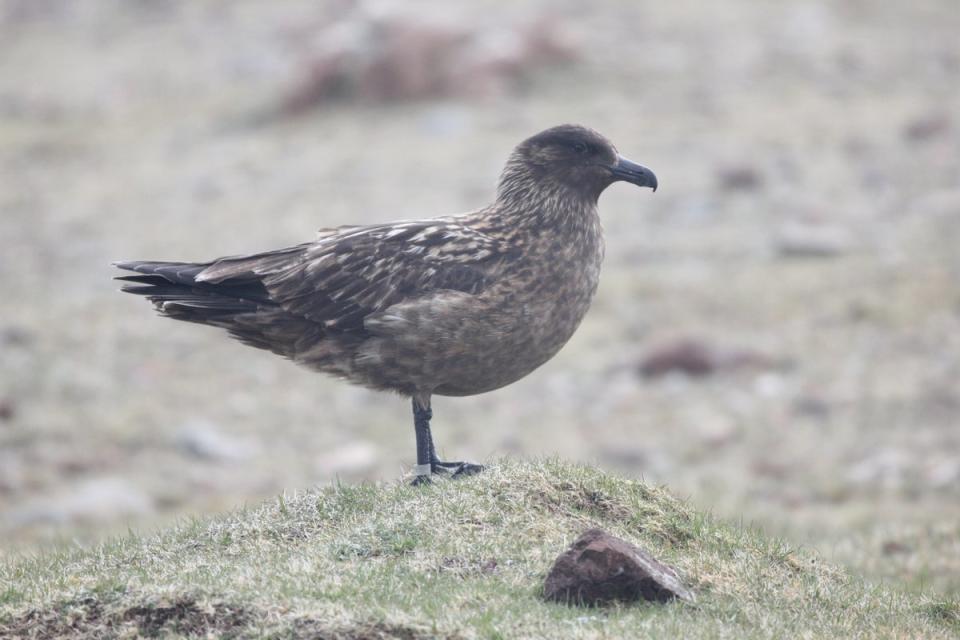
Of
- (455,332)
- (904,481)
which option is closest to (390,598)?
(455,332)

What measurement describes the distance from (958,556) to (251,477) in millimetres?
7483

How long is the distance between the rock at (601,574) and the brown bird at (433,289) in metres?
1.60

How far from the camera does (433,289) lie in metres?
7.49

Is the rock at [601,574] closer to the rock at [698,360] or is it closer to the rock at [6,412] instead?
the rock at [698,360]

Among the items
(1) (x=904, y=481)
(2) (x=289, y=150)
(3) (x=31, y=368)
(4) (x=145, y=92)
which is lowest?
(1) (x=904, y=481)

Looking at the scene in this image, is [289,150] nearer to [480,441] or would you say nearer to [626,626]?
[480,441]

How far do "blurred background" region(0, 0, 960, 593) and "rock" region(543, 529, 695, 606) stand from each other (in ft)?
7.19

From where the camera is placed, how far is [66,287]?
18.6 metres

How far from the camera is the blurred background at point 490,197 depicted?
1389 centimetres

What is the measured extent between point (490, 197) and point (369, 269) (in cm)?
1152

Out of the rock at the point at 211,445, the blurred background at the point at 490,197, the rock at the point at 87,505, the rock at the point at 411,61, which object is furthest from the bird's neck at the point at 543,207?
the rock at the point at 411,61

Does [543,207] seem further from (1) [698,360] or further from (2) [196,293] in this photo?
(1) [698,360]

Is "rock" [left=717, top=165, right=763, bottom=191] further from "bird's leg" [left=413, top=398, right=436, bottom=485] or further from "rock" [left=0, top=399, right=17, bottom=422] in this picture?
"bird's leg" [left=413, top=398, right=436, bottom=485]

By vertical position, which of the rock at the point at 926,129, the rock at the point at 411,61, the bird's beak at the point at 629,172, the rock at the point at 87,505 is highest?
the rock at the point at 411,61
